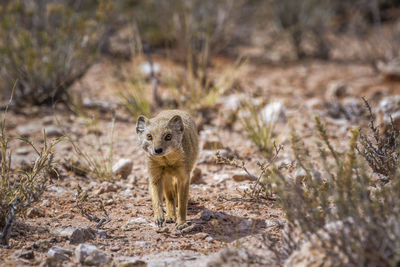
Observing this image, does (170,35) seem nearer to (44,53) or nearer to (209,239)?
(44,53)

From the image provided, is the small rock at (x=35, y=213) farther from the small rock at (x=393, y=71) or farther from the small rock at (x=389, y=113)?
the small rock at (x=393, y=71)

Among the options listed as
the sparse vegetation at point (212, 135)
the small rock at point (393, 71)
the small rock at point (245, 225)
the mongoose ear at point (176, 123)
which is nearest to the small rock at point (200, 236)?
the sparse vegetation at point (212, 135)

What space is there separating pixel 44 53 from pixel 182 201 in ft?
13.6

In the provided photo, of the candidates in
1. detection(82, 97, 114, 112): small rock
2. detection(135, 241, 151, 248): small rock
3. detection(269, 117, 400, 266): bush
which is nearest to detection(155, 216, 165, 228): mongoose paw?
detection(135, 241, 151, 248): small rock

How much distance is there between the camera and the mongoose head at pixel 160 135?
3.40m

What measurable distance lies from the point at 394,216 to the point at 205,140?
10.8ft

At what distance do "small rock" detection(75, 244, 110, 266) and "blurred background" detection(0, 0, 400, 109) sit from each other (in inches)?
140

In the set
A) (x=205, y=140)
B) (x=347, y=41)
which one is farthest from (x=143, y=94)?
(x=347, y=41)

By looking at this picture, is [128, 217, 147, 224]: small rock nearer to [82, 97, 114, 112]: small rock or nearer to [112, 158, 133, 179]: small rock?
[112, 158, 133, 179]: small rock

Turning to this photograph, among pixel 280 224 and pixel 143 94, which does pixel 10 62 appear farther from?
pixel 280 224

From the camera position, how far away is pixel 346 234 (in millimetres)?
2453

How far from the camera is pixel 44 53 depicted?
6535mm

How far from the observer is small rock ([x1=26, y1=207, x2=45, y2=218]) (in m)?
3.60

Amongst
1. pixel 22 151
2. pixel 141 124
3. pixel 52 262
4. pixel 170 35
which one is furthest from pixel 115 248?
pixel 170 35
